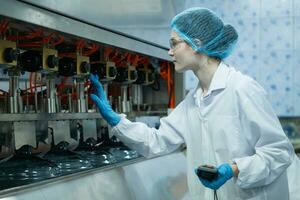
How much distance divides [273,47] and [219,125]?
1864 mm

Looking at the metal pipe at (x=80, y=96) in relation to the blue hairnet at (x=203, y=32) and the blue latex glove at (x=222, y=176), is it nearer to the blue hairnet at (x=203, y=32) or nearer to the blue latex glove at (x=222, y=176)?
the blue hairnet at (x=203, y=32)

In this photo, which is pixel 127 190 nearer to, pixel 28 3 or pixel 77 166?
pixel 77 166

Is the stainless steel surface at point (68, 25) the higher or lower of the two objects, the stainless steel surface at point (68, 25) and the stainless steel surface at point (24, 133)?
the higher

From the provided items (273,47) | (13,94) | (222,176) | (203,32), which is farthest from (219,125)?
(273,47)

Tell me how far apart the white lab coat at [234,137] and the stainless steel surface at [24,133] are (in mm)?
283

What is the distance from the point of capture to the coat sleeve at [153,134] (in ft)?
4.61

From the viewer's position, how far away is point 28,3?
1.00 m

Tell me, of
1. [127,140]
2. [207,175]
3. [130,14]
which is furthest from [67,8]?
[207,175]

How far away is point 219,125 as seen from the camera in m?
1.30

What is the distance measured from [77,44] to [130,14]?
24 cm

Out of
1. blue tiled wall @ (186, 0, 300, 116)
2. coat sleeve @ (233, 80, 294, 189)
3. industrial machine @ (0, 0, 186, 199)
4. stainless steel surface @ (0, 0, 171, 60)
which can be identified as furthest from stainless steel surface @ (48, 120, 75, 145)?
blue tiled wall @ (186, 0, 300, 116)

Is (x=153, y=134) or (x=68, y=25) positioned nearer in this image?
(x=68, y=25)

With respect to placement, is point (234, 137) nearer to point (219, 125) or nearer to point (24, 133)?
point (219, 125)

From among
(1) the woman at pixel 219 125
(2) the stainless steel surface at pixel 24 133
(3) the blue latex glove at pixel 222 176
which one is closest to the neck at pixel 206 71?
(1) the woman at pixel 219 125
